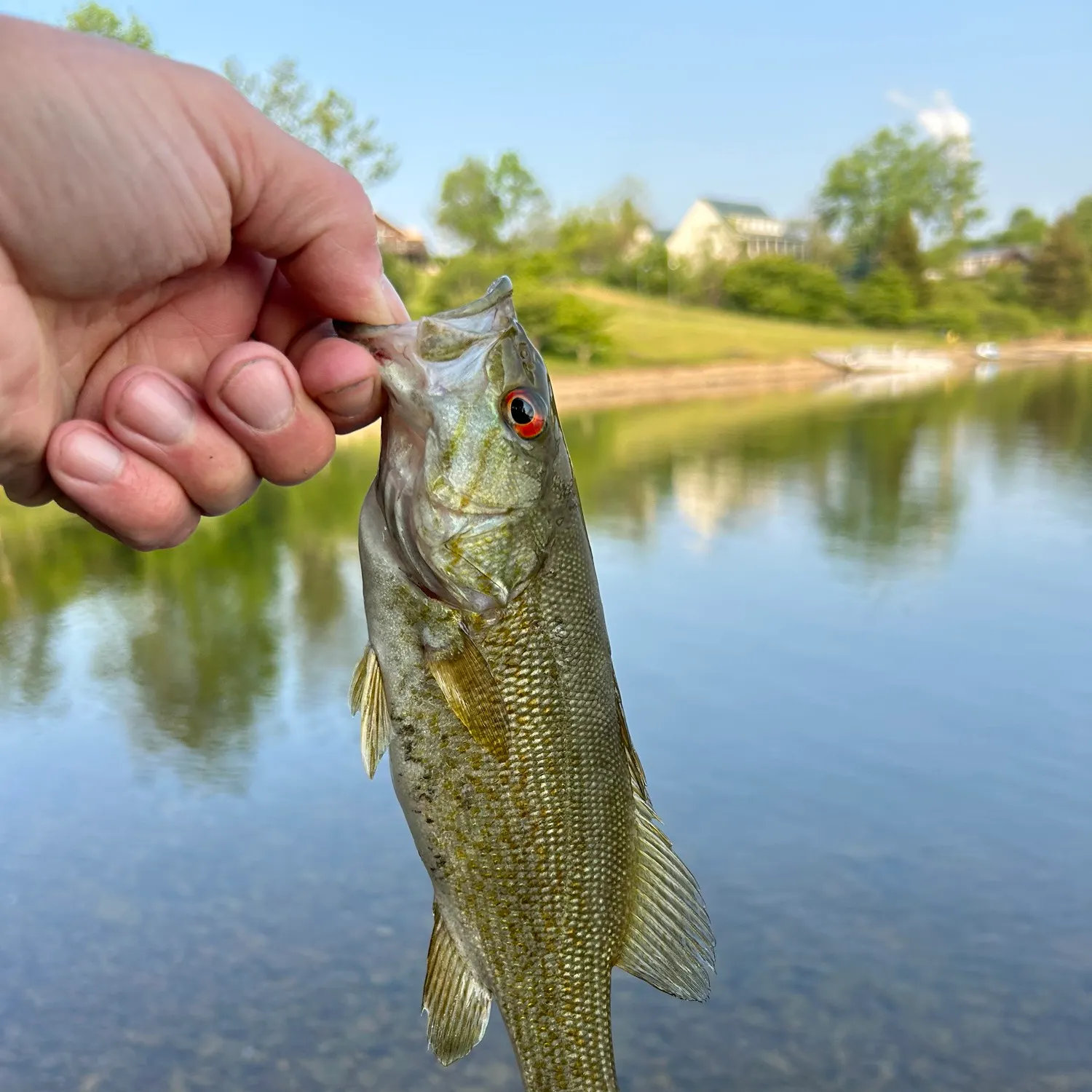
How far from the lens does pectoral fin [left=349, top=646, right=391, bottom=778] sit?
2113mm

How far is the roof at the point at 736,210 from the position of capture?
95.8 meters

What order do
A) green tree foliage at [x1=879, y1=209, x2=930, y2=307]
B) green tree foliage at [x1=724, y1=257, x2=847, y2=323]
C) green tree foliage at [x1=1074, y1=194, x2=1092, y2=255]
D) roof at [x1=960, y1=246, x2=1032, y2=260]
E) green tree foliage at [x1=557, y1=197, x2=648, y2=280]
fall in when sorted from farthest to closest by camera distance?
roof at [x1=960, y1=246, x2=1032, y2=260] < green tree foliage at [x1=1074, y1=194, x2=1092, y2=255] < green tree foliage at [x1=879, y1=209, x2=930, y2=307] < green tree foliage at [x1=557, y1=197, x2=648, y2=280] < green tree foliage at [x1=724, y1=257, x2=847, y2=323]

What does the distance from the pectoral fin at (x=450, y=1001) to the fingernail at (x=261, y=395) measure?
4.01ft

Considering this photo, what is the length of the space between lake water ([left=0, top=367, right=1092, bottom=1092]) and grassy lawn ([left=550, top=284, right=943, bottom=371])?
2767 cm

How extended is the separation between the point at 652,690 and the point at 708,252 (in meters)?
67.6

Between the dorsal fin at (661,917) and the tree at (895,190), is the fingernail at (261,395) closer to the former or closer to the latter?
the dorsal fin at (661,917)

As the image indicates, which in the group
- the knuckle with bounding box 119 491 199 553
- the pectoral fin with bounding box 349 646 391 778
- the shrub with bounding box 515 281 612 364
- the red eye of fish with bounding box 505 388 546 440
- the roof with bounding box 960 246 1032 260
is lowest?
the pectoral fin with bounding box 349 646 391 778

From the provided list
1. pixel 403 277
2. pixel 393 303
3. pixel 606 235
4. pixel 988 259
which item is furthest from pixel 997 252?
pixel 393 303

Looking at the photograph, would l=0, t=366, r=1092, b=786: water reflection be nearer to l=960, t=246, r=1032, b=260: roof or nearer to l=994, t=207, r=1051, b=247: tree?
l=960, t=246, r=1032, b=260: roof

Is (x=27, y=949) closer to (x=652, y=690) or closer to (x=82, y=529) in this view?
(x=652, y=690)

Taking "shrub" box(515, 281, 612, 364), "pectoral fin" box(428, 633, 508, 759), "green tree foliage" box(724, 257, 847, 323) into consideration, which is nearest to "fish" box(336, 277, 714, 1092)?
"pectoral fin" box(428, 633, 508, 759)

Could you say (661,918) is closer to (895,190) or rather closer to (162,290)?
(162,290)

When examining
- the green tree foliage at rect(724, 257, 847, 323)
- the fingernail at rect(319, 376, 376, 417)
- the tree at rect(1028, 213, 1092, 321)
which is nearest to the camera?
the fingernail at rect(319, 376, 376, 417)

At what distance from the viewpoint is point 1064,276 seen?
67.9 meters
